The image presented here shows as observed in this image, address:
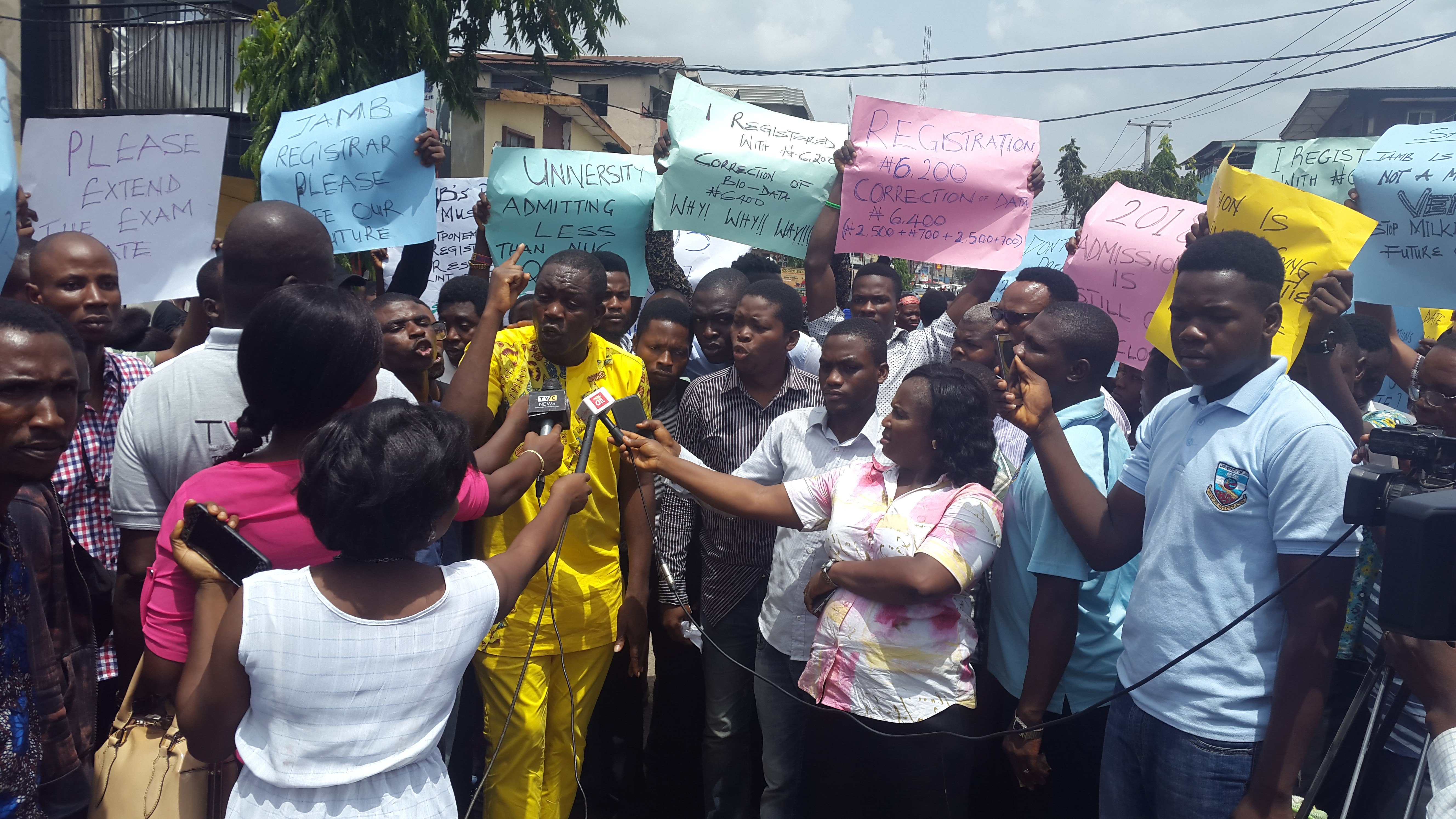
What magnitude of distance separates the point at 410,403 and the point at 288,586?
16.3 inches

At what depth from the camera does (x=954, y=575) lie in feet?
8.87

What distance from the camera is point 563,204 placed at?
4.91 m

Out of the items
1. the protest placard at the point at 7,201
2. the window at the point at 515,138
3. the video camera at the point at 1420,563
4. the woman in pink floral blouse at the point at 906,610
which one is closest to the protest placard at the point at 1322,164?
the woman in pink floral blouse at the point at 906,610

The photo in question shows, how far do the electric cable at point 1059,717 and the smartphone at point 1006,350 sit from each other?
39.0 inches

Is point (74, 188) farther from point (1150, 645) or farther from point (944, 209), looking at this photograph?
point (1150, 645)

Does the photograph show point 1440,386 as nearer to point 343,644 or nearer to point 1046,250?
point 343,644

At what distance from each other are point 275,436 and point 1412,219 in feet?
13.1

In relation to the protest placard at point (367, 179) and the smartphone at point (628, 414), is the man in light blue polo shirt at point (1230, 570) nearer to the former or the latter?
the smartphone at point (628, 414)

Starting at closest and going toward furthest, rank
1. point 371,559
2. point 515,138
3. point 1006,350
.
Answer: point 371,559 → point 1006,350 → point 515,138

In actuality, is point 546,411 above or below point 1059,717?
→ above

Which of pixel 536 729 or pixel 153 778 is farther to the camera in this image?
pixel 536 729

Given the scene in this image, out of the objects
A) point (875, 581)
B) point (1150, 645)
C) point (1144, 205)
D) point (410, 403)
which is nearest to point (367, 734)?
point (410, 403)

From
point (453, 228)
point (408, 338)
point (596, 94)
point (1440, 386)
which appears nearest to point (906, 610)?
point (1440, 386)

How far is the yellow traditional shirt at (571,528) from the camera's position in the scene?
3299 mm
